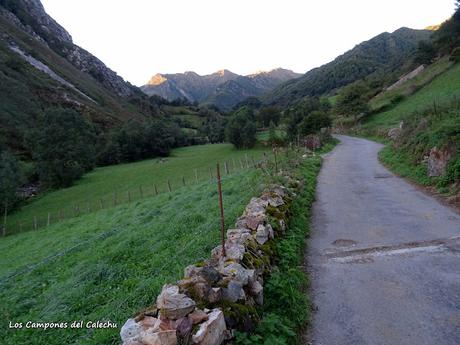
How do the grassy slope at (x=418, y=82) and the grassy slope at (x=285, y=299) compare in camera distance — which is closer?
the grassy slope at (x=285, y=299)

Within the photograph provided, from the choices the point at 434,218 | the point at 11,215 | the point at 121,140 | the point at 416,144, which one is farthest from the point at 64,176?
the point at 434,218

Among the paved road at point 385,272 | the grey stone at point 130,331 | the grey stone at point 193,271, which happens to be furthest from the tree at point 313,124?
the grey stone at point 130,331

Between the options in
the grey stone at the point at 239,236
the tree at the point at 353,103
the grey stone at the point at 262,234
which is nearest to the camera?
the grey stone at the point at 239,236

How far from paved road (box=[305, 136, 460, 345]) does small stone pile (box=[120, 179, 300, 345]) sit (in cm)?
130

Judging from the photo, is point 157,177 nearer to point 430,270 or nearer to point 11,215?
point 11,215

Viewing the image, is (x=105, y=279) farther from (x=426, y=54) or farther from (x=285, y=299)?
(x=426, y=54)

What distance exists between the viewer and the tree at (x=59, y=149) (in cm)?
5272

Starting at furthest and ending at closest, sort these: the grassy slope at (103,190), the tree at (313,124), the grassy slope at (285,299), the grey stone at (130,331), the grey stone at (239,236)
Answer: the tree at (313,124) < the grassy slope at (103,190) < the grey stone at (239,236) < the grassy slope at (285,299) < the grey stone at (130,331)

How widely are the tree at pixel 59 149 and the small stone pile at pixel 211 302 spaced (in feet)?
176

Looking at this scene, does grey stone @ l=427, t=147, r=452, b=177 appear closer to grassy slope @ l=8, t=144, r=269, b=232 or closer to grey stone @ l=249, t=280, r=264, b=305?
grey stone @ l=249, t=280, r=264, b=305

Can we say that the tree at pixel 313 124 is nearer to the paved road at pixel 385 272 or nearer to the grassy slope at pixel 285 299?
the paved road at pixel 385 272

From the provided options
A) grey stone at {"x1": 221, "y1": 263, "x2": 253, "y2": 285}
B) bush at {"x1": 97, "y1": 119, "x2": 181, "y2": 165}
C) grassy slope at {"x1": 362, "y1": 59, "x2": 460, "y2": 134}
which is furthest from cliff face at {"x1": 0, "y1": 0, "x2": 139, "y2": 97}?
grey stone at {"x1": 221, "y1": 263, "x2": 253, "y2": 285}

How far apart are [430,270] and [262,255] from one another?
12.2 feet

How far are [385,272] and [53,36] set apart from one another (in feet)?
655
